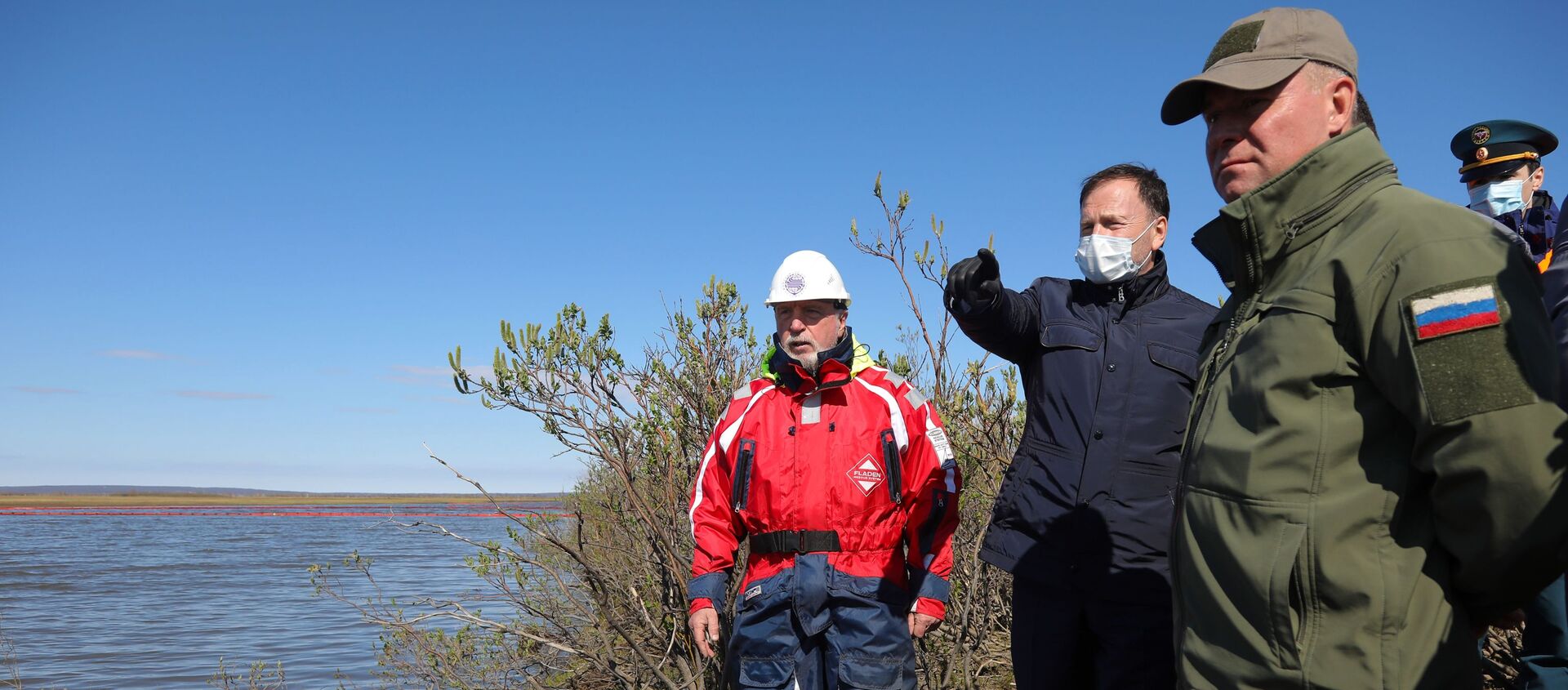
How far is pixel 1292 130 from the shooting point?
71.7 inches

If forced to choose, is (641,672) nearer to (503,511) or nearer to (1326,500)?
(503,511)

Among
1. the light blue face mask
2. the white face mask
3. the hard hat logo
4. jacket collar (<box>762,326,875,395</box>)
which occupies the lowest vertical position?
jacket collar (<box>762,326,875,395</box>)

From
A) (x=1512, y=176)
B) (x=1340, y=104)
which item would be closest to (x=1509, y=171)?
(x=1512, y=176)

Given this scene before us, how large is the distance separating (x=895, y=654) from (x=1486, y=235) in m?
2.46

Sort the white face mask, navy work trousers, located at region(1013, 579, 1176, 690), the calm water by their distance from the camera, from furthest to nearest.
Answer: the calm water
the white face mask
navy work trousers, located at region(1013, 579, 1176, 690)

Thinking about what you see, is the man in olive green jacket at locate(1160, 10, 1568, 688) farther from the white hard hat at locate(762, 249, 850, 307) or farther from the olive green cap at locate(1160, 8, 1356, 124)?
the white hard hat at locate(762, 249, 850, 307)

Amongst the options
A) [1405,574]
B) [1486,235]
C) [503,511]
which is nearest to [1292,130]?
[1486,235]

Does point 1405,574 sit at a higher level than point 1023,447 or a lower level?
lower

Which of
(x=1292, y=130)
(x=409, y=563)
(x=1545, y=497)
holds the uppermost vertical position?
(x=1292, y=130)

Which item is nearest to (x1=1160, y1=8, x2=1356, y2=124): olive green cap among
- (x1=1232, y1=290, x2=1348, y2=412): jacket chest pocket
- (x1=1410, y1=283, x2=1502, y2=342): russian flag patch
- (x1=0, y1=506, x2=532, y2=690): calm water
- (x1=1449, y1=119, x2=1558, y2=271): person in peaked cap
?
(x1=1232, y1=290, x2=1348, y2=412): jacket chest pocket

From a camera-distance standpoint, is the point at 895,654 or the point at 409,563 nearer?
the point at 895,654

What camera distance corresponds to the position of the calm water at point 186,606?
10.2m

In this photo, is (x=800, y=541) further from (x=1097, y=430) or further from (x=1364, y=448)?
(x=1364, y=448)

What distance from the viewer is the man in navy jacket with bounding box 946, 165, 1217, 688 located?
262cm
